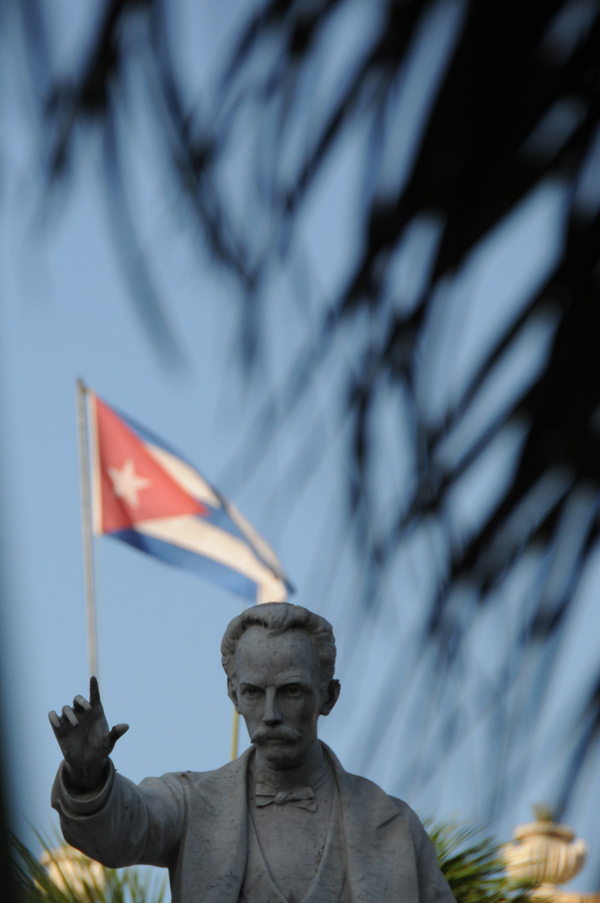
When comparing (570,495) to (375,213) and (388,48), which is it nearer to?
(375,213)

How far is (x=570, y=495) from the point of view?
50.6 inches

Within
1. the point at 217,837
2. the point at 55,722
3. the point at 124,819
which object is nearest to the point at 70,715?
the point at 55,722

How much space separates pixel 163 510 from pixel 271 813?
993cm

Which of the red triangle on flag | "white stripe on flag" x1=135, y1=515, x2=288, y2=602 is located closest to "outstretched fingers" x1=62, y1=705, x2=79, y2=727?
"white stripe on flag" x1=135, y1=515, x2=288, y2=602

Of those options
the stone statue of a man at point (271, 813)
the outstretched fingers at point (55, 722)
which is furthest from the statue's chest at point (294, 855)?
the outstretched fingers at point (55, 722)

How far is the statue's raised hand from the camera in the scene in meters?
3.66

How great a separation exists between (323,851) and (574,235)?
3.32 m

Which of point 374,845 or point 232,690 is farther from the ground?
point 232,690

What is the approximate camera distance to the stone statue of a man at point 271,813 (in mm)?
4039

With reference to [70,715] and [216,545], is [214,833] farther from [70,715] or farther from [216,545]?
[216,545]

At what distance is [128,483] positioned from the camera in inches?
562

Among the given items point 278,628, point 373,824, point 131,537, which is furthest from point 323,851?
point 131,537

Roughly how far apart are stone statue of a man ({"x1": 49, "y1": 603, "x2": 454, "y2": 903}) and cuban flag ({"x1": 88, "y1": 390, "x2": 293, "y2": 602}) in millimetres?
8711

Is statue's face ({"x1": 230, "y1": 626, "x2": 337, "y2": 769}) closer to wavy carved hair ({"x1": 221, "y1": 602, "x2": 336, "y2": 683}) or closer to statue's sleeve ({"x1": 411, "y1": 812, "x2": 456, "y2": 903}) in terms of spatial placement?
wavy carved hair ({"x1": 221, "y1": 602, "x2": 336, "y2": 683})
